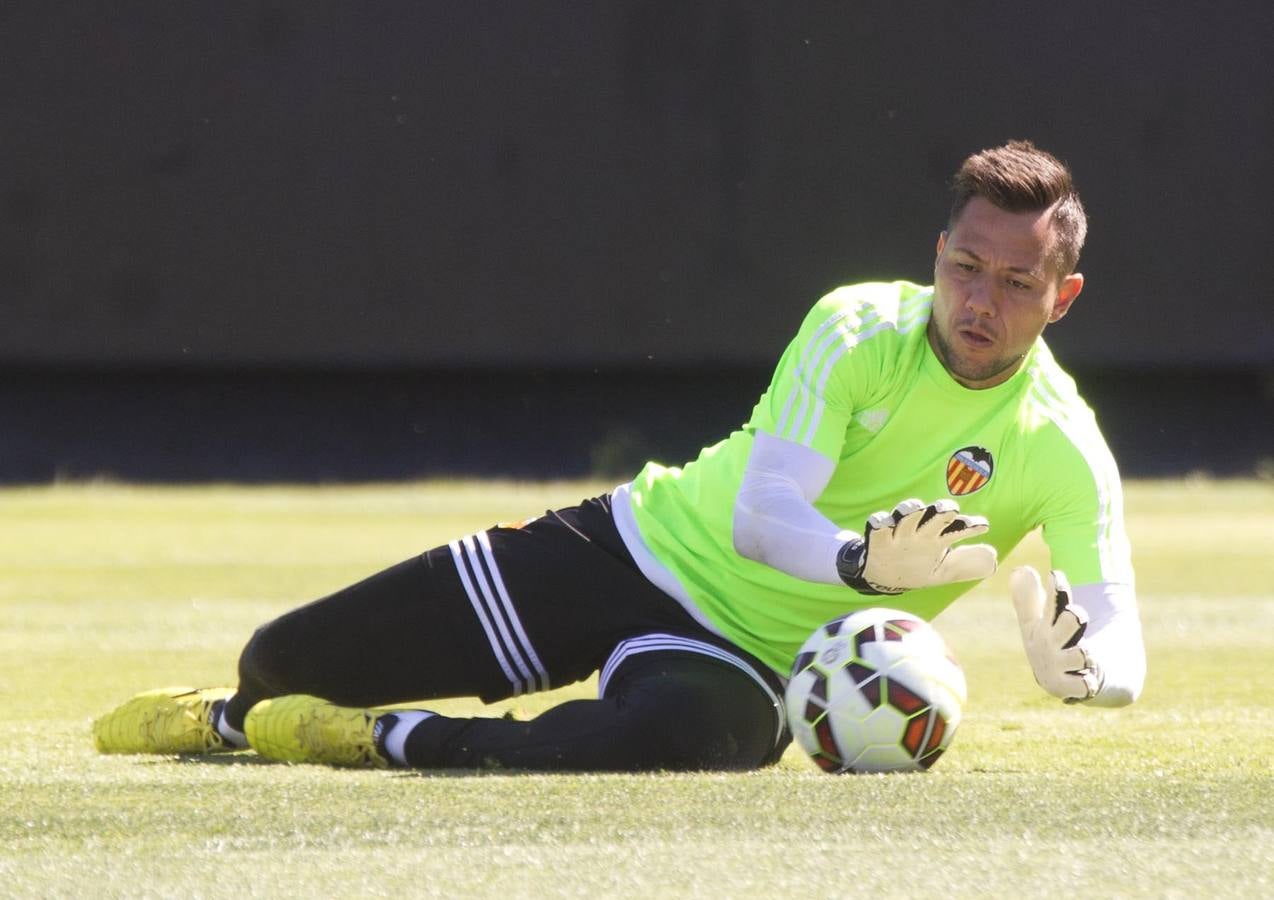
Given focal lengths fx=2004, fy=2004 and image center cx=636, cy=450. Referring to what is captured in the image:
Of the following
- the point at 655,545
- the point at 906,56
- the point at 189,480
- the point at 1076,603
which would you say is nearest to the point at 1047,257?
the point at 1076,603

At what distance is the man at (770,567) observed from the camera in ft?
13.2

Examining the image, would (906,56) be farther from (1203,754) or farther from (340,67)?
(1203,754)

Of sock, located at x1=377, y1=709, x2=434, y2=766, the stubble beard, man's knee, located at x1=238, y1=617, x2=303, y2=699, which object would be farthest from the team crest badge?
man's knee, located at x1=238, y1=617, x2=303, y2=699

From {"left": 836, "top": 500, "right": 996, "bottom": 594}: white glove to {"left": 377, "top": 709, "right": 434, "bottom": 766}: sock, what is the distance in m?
0.97

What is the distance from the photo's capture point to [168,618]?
25.4 feet

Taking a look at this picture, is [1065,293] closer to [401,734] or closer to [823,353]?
[823,353]

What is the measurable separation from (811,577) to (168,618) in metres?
4.31

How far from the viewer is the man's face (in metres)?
4.10

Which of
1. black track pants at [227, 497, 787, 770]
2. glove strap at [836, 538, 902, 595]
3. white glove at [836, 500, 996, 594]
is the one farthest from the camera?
black track pants at [227, 497, 787, 770]

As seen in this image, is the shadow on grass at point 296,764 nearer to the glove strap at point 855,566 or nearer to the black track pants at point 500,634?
the black track pants at point 500,634

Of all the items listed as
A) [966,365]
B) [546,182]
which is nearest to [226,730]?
[966,365]

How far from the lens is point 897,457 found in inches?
170

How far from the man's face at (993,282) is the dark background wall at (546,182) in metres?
10.1

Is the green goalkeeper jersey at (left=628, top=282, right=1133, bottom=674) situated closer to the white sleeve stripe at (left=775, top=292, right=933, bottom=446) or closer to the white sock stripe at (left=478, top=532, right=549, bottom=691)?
the white sleeve stripe at (left=775, top=292, right=933, bottom=446)
